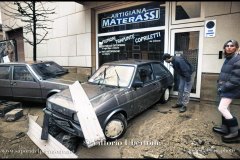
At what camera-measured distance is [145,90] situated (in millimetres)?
4664

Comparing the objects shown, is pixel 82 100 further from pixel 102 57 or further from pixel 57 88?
pixel 102 57

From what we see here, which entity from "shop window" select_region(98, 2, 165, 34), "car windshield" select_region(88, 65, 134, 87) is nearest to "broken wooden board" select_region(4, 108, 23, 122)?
"car windshield" select_region(88, 65, 134, 87)

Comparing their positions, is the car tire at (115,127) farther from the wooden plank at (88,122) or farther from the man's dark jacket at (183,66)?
the man's dark jacket at (183,66)

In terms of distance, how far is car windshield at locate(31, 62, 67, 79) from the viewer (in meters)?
5.89

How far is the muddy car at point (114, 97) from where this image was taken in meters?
3.55

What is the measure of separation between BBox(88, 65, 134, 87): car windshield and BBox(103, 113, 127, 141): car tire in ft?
2.70

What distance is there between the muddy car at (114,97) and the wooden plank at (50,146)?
31 cm

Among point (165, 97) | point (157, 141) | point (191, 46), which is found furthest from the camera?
point (191, 46)

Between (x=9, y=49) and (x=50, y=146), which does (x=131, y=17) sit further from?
(x=9, y=49)

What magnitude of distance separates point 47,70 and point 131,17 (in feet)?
13.1

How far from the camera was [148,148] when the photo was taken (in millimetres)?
3469

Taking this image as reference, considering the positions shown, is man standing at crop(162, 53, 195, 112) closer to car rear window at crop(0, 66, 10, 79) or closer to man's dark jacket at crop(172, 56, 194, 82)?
man's dark jacket at crop(172, 56, 194, 82)

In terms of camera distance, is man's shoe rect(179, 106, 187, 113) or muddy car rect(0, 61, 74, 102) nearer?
man's shoe rect(179, 106, 187, 113)

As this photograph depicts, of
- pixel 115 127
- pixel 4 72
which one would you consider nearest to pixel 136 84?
pixel 115 127
